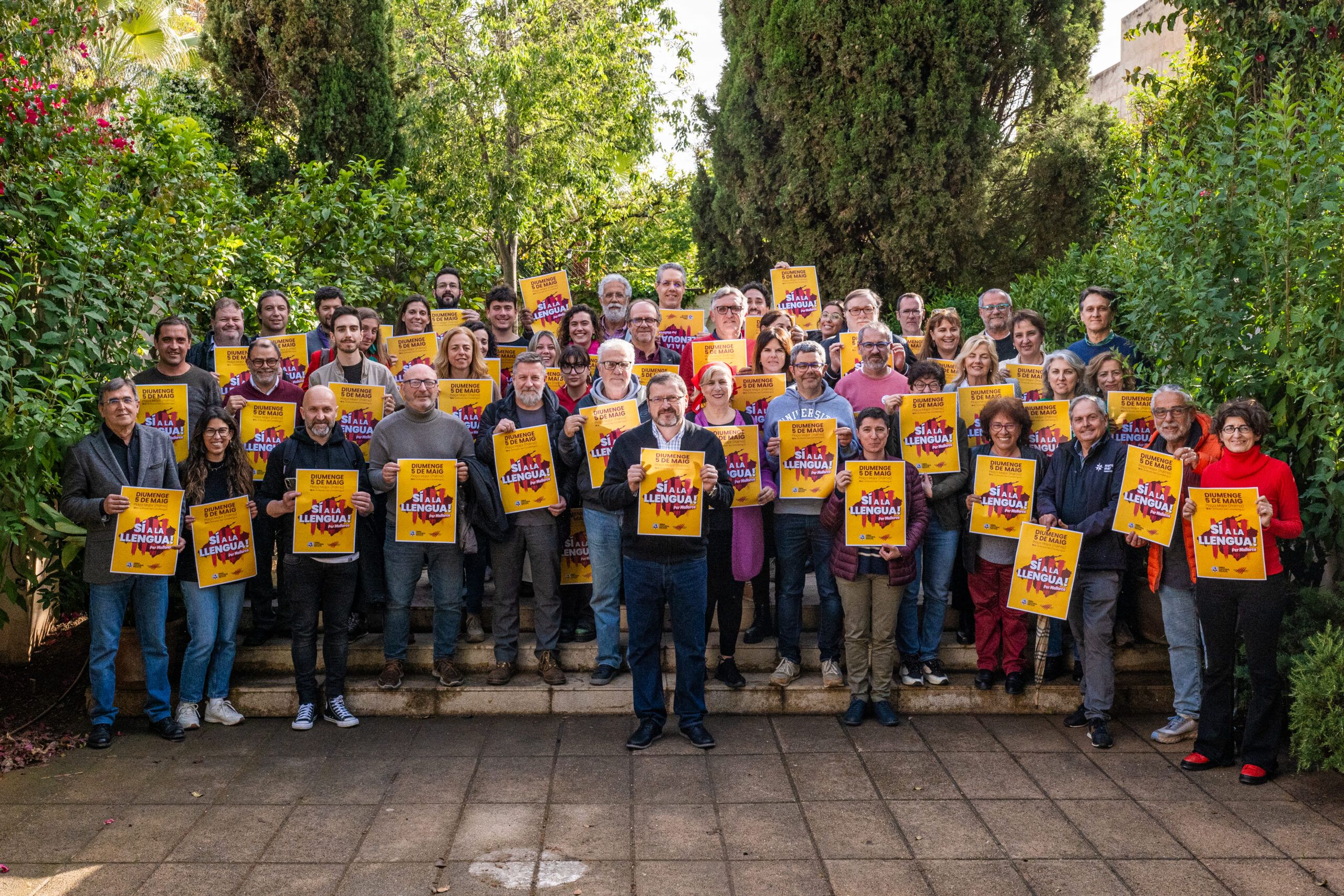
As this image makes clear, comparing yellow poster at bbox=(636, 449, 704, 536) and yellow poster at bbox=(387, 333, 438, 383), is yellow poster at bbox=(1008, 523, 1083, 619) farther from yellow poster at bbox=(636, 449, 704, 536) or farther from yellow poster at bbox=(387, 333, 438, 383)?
yellow poster at bbox=(387, 333, 438, 383)

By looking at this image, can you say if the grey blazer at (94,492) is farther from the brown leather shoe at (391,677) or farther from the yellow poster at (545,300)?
the yellow poster at (545,300)

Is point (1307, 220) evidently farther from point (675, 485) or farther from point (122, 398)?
point (122, 398)

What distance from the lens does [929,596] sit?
6.82 metres

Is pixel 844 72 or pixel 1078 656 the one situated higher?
pixel 844 72

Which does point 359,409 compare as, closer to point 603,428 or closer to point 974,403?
point 603,428

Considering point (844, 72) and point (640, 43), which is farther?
point (640, 43)

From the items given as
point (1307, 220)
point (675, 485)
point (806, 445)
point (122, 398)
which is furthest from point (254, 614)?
point (1307, 220)

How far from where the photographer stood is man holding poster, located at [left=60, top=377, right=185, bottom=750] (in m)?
6.08

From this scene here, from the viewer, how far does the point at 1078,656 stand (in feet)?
21.9

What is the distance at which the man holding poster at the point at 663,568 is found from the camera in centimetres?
601

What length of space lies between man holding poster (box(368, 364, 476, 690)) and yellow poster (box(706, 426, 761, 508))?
5.45 ft

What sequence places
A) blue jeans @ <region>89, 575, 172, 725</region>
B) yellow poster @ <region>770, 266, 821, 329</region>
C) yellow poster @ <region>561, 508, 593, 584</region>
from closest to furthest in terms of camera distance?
blue jeans @ <region>89, 575, 172, 725</region> → yellow poster @ <region>561, 508, 593, 584</region> → yellow poster @ <region>770, 266, 821, 329</region>

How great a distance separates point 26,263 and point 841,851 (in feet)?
19.6

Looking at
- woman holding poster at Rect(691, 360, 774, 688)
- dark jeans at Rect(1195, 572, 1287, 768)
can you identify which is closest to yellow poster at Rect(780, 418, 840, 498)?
woman holding poster at Rect(691, 360, 774, 688)
